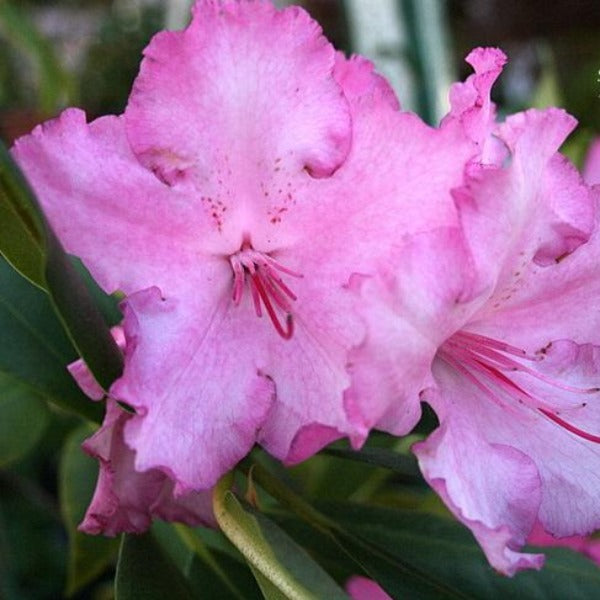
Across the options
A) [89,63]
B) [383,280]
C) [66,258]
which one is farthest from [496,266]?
[89,63]

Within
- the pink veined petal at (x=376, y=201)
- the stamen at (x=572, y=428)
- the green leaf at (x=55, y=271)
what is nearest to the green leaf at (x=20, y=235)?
the green leaf at (x=55, y=271)

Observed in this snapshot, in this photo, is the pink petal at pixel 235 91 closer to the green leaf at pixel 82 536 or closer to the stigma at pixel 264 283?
the stigma at pixel 264 283

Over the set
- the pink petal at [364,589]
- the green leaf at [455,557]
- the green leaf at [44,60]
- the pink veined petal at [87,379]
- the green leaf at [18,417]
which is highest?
the green leaf at [44,60]

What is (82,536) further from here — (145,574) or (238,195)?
(238,195)

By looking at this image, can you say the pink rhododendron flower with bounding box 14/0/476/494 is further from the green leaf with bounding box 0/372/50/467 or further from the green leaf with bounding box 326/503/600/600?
the green leaf with bounding box 0/372/50/467

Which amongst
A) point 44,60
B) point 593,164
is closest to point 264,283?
point 593,164

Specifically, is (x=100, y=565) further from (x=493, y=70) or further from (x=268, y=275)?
(x=493, y=70)

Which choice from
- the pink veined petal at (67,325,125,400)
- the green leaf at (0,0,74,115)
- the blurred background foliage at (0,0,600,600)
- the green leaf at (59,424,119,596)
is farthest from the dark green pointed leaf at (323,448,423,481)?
the green leaf at (0,0,74,115)
